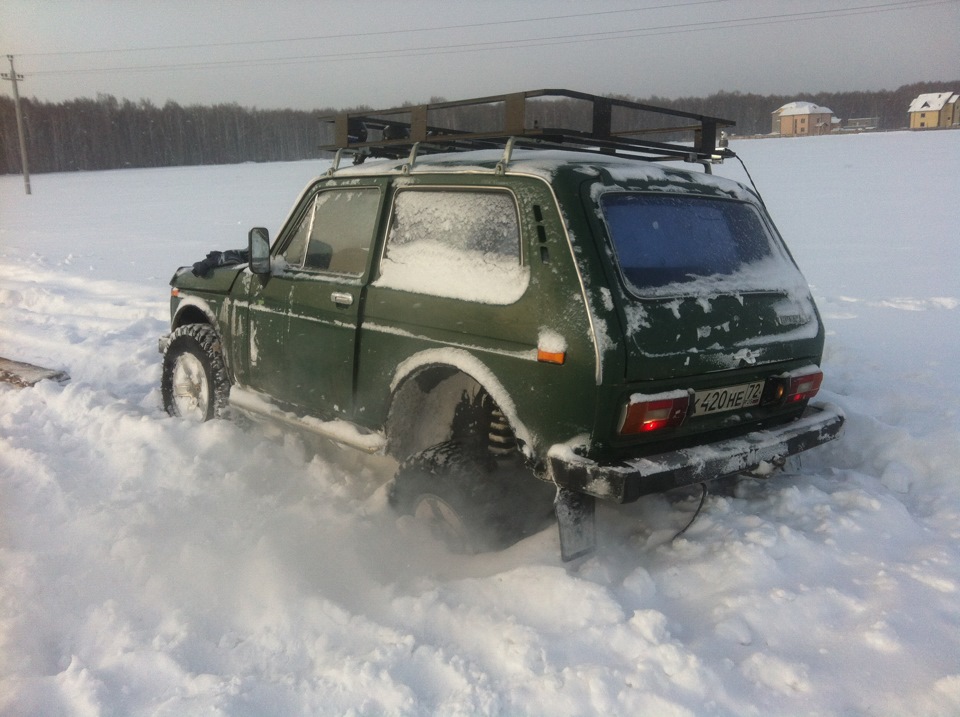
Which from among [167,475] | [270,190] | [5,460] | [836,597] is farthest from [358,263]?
[270,190]

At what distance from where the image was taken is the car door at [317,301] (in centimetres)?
394

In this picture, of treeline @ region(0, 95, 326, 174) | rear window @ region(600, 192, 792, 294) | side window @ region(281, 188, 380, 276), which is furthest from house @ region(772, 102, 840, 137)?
side window @ region(281, 188, 380, 276)

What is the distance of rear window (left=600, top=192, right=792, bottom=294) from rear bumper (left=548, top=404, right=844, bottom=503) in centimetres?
71

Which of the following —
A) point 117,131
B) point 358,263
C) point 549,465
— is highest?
point 117,131

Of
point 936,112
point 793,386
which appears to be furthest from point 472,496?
point 936,112

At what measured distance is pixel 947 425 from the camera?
464 cm

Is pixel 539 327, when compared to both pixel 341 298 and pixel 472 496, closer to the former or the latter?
pixel 472 496

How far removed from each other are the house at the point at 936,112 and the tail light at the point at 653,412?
2273 inches

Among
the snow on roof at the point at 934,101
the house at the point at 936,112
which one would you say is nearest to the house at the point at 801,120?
the house at the point at 936,112

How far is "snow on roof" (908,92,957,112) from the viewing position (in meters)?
50.9

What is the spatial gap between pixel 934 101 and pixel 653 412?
62.3m

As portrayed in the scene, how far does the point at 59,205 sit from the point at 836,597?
119 feet

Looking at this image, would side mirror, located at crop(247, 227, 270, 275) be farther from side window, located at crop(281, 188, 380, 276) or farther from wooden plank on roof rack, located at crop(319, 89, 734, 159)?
wooden plank on roof rack, located at crop(319, 89, 734, 159)

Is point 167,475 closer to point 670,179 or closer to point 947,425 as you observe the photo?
point 670,179
